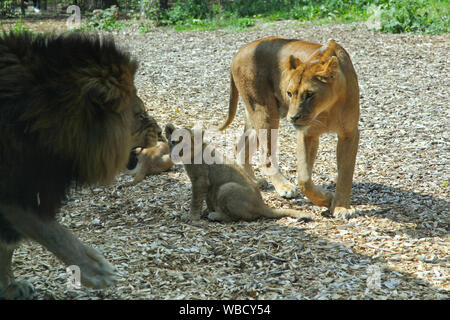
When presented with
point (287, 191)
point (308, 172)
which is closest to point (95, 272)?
point (308, 172)

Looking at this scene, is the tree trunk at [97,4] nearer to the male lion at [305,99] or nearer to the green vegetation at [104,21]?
the green vegetation at [104,21]

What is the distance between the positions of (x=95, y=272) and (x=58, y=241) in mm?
267

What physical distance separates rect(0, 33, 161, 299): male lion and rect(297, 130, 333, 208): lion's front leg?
2.27 metres

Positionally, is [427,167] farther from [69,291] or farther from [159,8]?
[159,8]

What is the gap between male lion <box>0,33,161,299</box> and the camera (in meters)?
2.87

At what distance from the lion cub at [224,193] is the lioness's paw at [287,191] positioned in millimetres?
685

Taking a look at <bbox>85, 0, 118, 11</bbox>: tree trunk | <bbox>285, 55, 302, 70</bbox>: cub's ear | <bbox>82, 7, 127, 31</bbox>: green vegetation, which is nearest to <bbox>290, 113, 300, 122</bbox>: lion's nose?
<bbox>285, 55, 302, 70</bbox>: cub's ear

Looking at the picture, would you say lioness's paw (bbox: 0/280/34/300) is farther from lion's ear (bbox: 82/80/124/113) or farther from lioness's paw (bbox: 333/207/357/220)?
lioness's paw (bbox: 333/207/357/220)

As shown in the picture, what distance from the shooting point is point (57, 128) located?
2873mm

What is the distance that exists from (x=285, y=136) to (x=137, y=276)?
13.3 feet

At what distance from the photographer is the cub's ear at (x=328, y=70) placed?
4.59 m

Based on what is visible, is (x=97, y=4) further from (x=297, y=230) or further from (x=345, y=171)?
(x=297, y=230)

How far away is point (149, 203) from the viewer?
5.43m
